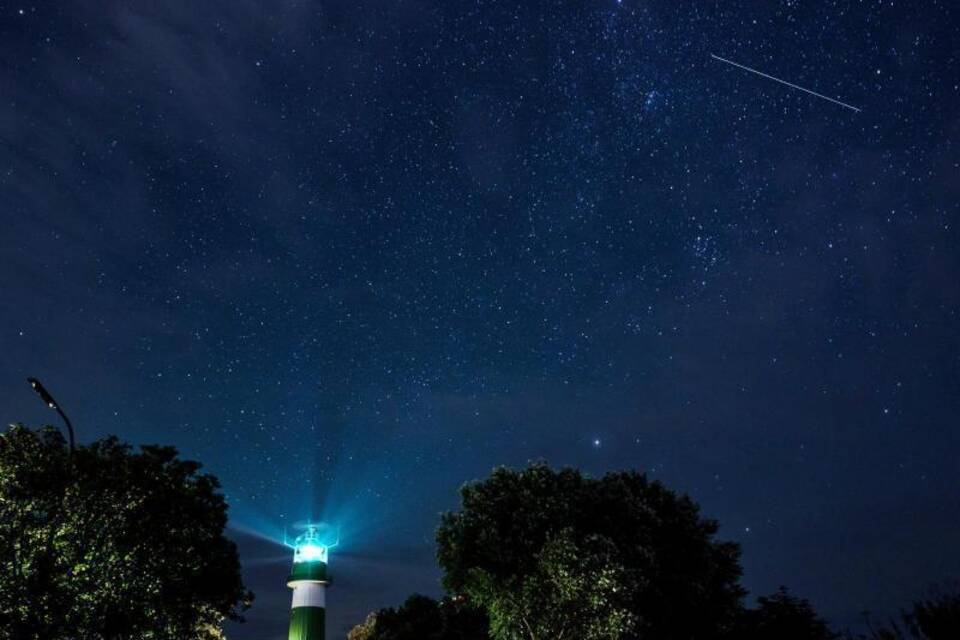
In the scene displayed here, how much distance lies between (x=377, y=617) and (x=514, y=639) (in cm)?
3064

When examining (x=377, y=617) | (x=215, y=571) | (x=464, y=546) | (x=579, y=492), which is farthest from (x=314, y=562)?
(x=579, y=492)

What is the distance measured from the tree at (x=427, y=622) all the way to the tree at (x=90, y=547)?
22.0 m

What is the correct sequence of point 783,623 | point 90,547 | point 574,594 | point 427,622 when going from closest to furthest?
point 90,547 < point 574,594 < point 783,623 < point 427,622

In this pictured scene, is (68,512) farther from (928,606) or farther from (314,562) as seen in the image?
(928,606)

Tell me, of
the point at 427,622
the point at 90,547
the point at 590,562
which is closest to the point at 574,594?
the point at 590,562

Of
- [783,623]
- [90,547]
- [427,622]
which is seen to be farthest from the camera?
[427,622]

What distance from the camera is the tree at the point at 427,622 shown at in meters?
48.5

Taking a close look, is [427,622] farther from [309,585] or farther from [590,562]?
[590,562]

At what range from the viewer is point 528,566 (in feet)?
102

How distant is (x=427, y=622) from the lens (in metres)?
52.3

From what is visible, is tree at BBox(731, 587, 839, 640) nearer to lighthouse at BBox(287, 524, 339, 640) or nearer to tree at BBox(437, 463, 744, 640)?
tree at BBox(437, 463, 744, 640)

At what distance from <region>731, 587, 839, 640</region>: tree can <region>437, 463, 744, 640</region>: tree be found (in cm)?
614

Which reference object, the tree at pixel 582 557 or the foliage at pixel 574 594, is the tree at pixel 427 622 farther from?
the foliage at pixel 574 594

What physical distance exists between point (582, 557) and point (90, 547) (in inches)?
727
